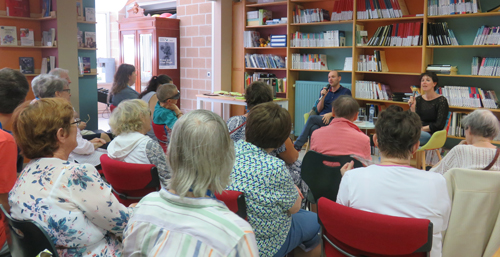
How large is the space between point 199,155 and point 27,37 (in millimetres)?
5595

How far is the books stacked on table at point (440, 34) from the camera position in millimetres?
5156

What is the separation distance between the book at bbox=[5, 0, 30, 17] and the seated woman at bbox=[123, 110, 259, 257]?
548 centimetres

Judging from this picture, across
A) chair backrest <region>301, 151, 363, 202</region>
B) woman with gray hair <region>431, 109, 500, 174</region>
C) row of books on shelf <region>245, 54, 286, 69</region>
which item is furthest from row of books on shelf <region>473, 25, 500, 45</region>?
chair backrest <region>301, 151, 363, 202</region>

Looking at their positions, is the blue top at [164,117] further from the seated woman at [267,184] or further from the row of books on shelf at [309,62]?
the row of books on shelf at [309,62]

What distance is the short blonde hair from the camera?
2691 mm

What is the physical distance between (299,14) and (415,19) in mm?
1860

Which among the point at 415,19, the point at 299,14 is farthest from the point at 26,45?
the point at 415,19

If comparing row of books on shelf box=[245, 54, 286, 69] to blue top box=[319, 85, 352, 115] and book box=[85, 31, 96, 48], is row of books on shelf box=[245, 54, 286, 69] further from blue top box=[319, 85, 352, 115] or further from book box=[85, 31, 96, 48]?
book box=[85, 31, 96, 48]

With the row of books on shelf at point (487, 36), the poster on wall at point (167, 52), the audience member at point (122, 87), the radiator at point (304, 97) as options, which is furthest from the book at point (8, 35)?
the row of books on shelf at point (487, 36)

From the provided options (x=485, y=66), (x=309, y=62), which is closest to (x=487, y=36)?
(x=485, y=66)

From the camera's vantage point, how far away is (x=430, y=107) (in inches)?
193

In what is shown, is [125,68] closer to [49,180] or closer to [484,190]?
[49,180]

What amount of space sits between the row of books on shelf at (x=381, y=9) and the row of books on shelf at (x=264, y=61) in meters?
1.64

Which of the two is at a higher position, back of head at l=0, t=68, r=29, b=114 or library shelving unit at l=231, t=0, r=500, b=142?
library shelving unit at l=231, t=0, r=500, b=142
